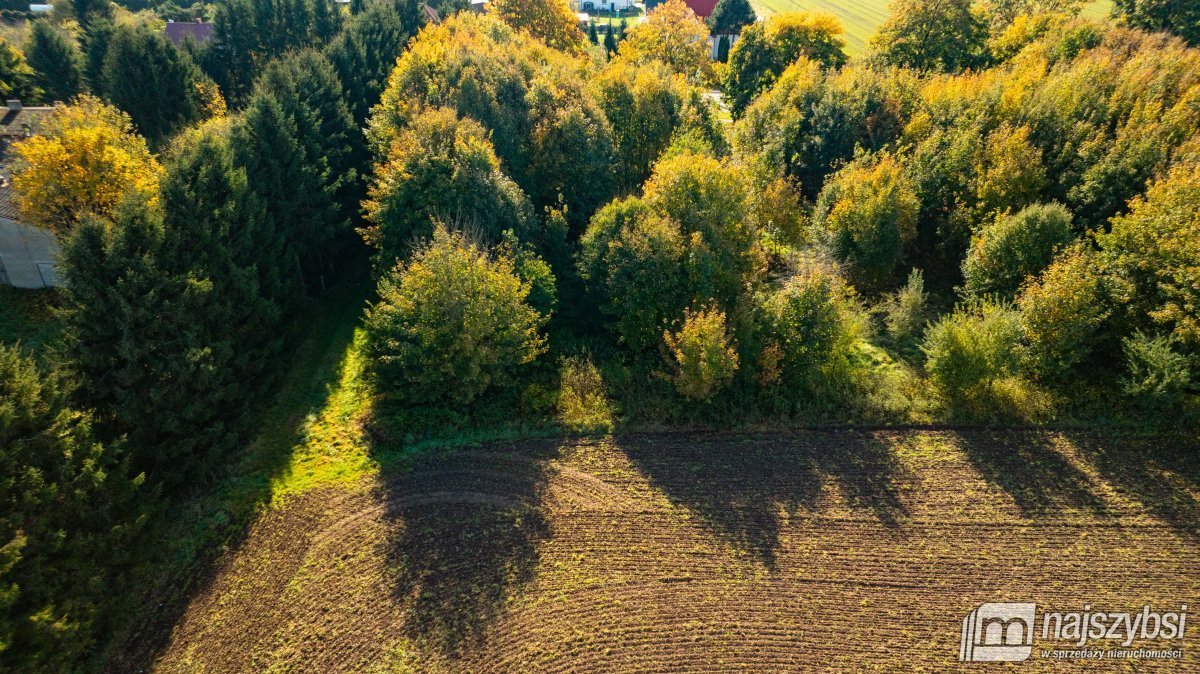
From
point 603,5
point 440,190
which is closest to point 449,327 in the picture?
point 440,190

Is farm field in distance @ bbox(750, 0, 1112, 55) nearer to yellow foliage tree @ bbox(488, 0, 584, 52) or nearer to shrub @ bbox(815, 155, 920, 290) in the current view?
yellow foliage tree @ bbox(488, 0, 584, 52)

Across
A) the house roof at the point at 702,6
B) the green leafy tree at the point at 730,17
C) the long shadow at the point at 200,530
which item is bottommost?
the long shadow at the point at 200,530

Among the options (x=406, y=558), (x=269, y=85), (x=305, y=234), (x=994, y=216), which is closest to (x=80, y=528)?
(x=406, y=558)

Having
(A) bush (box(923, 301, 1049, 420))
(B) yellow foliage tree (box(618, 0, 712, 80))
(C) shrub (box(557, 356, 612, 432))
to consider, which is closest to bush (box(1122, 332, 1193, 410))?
(A) bush (box(923, 301, 1049, 420))

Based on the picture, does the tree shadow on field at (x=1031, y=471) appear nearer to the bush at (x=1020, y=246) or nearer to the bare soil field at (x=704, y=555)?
the bare soil field at (x=704, y=555)

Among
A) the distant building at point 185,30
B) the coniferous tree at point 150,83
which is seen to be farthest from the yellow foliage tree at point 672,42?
the distant building at point 185,30

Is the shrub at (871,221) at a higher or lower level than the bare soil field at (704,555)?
higher

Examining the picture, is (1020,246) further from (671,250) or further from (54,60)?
(54,60)
